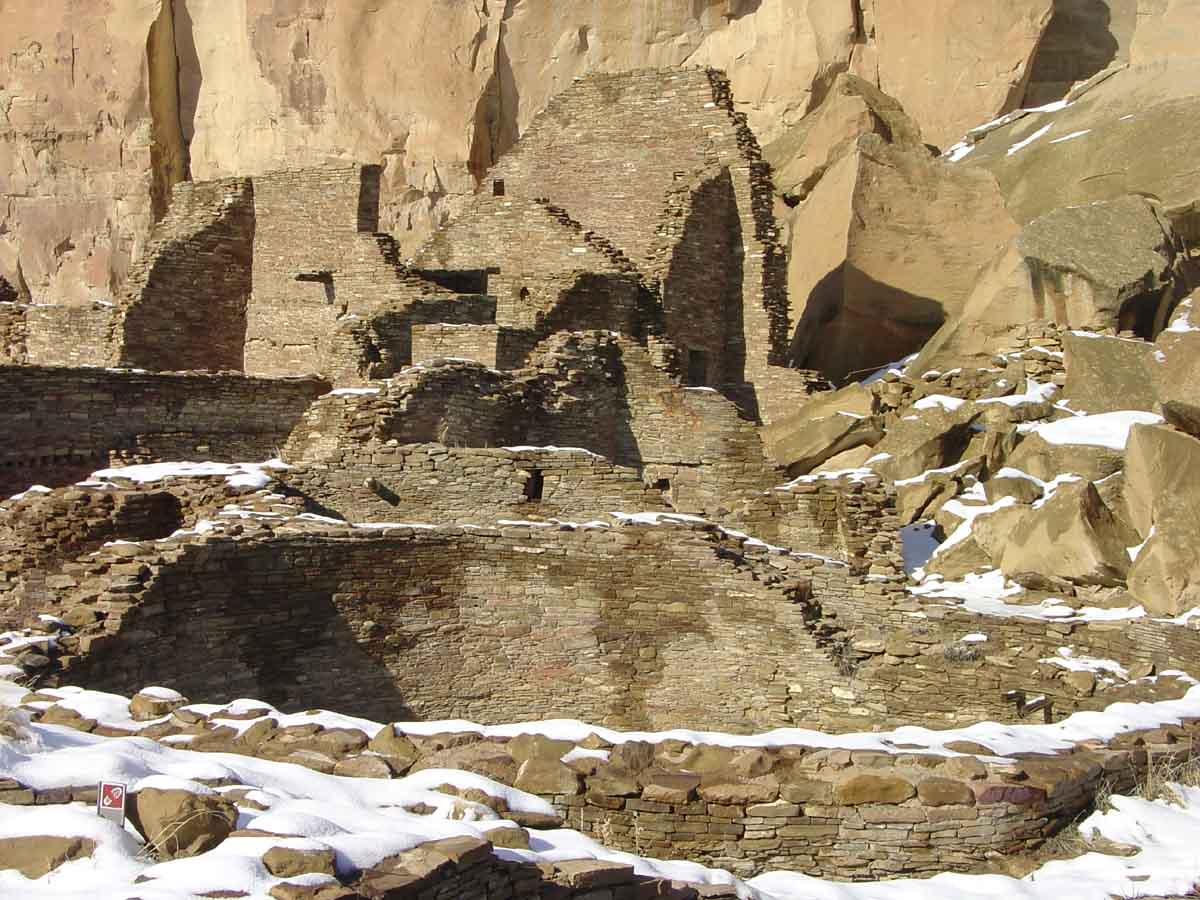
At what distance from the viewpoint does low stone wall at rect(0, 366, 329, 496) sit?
16219 millimetres

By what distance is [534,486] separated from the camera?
14.8 meters

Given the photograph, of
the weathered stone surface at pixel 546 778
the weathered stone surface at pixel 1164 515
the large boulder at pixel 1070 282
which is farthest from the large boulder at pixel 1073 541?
the weathered stone surface at pixel 546 778

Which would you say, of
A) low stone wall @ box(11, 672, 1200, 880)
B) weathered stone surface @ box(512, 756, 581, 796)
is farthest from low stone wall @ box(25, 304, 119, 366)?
weathered stone surface @ box(512, 756, 581, 796)

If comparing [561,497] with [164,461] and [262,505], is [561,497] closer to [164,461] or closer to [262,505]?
[262,505]

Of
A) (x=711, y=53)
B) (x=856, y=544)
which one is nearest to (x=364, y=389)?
(x=856, y=544)

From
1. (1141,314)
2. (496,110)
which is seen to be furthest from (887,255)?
(496,110)

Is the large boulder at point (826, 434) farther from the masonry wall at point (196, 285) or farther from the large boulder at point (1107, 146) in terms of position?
the masonry wall at point (196, 285)

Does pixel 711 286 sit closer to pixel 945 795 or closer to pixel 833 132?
pixel 833 132

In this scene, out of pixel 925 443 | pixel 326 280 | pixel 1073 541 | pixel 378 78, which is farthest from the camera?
pixel 378 78

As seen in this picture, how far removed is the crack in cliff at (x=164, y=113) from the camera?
29.3 metres

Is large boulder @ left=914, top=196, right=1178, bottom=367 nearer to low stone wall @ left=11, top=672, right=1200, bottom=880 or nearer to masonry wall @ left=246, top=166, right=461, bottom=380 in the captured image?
masonry wall @ left=246, top=166, right=461, bottom=380

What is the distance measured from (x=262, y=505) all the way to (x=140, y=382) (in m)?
4.50

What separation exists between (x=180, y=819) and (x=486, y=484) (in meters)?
9.11

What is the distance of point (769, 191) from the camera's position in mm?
21312
